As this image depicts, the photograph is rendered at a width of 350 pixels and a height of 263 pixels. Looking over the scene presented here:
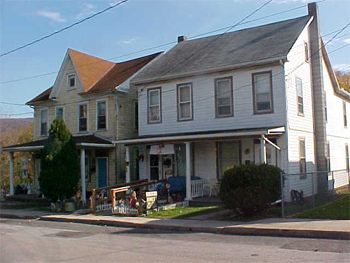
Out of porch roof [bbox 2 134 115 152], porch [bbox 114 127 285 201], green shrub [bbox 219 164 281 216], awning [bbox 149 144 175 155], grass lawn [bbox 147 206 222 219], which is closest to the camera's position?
green shrub [bbox 219 164 281 216]

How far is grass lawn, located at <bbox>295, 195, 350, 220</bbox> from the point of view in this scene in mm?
13398

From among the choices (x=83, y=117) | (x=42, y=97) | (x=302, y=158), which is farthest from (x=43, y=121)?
(x=302, y=158)

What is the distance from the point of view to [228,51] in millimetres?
20969

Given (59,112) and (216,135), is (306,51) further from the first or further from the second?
(59,112)

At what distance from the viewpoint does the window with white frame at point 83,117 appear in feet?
84.9

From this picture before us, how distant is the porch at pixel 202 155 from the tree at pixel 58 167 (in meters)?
2.67

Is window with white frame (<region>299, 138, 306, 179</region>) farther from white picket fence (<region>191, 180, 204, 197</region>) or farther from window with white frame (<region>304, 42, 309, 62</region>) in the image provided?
white picket fence (<region>191, 180, 204, 197</region>)

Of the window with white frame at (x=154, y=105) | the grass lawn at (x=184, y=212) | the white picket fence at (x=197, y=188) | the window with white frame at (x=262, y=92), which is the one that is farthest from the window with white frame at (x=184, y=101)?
the grass lawn at (x=184, y=212)

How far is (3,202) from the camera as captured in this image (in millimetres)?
25172

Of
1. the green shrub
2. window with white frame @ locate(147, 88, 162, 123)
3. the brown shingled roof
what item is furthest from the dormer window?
the green shrub

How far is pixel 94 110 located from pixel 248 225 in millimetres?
14937

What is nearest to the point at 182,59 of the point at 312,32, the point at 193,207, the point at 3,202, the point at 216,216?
the point at 312,32

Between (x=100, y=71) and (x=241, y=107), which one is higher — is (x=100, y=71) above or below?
above

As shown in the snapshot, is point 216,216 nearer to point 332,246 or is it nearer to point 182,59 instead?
point 332,246
